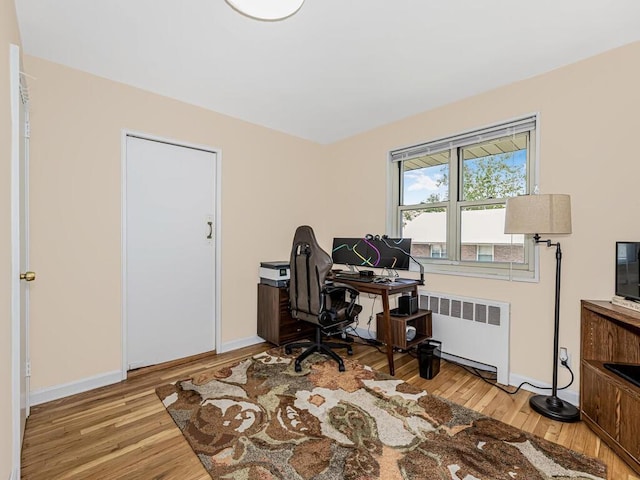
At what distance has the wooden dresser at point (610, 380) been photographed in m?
1.55

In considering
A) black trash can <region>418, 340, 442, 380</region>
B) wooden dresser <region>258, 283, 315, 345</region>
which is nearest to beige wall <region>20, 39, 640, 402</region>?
black trash can <region>418, 340, 442, 380</region>

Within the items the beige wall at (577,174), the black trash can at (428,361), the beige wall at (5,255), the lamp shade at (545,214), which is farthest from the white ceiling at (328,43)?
the black trash can at (428,361)

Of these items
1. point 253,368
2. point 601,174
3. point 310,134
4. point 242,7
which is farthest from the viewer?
point 310,134

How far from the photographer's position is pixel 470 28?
186 cm

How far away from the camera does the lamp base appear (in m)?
1.95

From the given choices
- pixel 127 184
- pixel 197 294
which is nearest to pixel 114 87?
pixel 127 184

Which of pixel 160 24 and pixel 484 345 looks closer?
pixel 160 24

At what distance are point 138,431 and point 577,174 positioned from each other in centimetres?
336

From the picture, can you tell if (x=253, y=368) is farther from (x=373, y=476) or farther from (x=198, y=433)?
(x=373, y=476)

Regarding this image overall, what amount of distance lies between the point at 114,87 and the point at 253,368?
2.61 meters

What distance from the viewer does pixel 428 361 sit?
250 centimetres

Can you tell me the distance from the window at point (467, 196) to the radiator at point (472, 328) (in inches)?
11.0

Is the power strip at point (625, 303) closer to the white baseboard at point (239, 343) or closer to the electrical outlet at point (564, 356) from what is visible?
the electrical outlet at point (564, 356)

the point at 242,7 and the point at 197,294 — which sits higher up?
the point at 242,7
